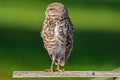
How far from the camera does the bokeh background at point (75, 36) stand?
29.0ft

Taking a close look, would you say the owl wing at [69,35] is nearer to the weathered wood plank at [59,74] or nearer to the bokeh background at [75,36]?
the weathered wood plank at [59,74]

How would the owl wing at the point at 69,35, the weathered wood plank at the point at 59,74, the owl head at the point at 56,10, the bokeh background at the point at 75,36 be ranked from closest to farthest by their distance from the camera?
the weathered wood plank at the point at 59,74 < the owl head at the point at 56,10 < the owl wing at the point at 69,35 < the bokeh background at the point at 75,36

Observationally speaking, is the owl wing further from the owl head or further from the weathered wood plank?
the weathered wood plank

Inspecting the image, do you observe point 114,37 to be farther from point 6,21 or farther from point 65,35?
point 65,35

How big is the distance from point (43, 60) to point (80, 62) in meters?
0.66

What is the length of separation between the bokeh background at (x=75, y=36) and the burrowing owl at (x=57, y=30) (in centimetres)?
310

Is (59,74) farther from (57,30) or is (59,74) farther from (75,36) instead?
(75,36)

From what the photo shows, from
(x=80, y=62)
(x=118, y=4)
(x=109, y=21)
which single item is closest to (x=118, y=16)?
(x=109, y=21)

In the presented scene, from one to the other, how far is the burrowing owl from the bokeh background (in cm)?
310

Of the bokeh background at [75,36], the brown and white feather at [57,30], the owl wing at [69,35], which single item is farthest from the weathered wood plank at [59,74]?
the bokeh background at [75,36]

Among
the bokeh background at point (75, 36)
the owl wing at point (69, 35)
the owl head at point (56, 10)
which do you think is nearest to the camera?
the owl head at point (56, 10)

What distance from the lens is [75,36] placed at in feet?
36.6

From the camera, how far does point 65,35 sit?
446 cm

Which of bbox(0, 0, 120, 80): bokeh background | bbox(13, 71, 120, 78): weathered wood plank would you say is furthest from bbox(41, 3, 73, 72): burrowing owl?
bbox(0, 0, 120, 80): bokeh background
